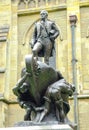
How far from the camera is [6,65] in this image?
17516 mm

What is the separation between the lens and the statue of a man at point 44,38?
22.9 ft

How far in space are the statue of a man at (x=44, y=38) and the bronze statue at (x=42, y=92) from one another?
57cm

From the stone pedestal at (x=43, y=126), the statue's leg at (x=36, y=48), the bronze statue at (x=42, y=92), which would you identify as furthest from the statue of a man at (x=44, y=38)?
the stone pedestal at (x=43, y=126)

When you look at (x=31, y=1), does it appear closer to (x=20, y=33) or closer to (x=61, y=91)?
(x=20, y=33)

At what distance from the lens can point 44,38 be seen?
703 cm

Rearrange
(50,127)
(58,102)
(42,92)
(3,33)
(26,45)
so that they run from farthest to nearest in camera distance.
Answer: (26,45) < (3,33) < (42,92) < (58,102) < (50,127)

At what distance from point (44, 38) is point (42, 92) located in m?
1.19

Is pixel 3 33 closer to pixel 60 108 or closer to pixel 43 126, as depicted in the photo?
pixel 60 108

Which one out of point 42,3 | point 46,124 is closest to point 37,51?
point 46,124

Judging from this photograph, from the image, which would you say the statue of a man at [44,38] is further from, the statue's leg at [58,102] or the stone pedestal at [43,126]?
the stone pedestal at [43,126]

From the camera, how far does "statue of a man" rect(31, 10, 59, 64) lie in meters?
6.97

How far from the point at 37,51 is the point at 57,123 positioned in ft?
5.09

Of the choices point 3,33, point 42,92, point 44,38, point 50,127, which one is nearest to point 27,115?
point 42,92

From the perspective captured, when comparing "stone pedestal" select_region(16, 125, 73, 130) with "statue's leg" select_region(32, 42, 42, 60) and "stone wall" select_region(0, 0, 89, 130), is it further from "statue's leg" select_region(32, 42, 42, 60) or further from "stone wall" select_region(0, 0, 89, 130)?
"stone wall" select_region(0, 0, 89, 130)
